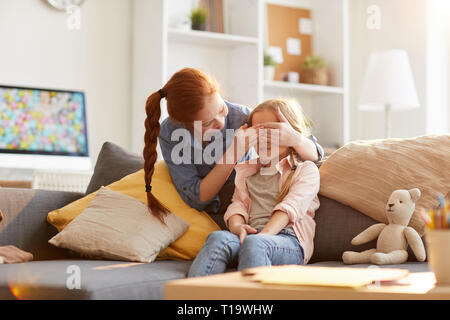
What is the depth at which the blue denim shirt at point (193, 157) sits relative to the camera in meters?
1.89

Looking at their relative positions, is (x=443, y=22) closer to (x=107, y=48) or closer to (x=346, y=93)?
(x=346, y=93)

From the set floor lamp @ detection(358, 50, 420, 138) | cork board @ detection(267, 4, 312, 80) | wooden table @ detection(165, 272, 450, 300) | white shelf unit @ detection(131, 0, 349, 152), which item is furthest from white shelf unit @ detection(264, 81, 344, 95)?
wooden table @ detection(165, 272, 450, 300)

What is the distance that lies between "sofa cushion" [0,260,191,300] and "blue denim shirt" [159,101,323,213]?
0.35 m

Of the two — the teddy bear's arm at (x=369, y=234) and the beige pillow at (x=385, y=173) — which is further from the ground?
the beige pillow at (x=385, y=173)

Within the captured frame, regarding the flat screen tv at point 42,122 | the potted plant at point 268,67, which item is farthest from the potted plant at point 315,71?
the flat screen tv at point 42,122

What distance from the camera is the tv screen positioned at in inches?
112

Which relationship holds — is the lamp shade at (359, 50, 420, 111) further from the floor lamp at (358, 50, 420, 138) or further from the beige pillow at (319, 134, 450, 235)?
the beige pillow at (319, 134, 450, 235)

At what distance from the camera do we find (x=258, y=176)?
1.84 m

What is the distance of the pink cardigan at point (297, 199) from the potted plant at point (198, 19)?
1817 mm

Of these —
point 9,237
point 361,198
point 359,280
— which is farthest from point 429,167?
point 9,237

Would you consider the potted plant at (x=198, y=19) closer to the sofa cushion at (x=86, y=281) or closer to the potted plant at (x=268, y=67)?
the potted plant at (x=268, y=67)

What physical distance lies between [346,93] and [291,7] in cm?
71

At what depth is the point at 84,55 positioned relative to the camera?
341 cm
